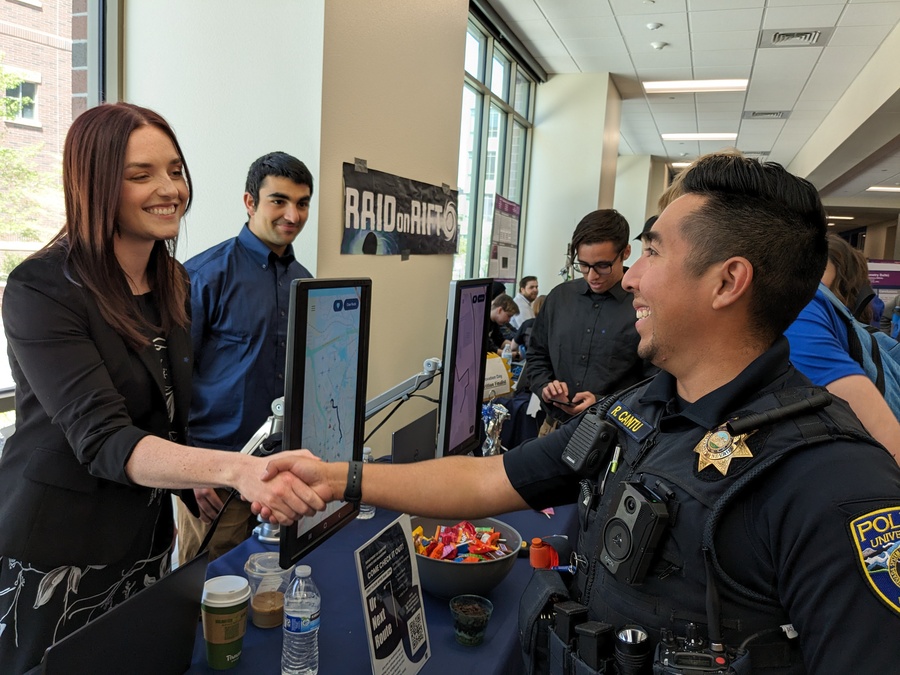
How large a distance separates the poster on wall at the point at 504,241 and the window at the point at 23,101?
14.6 feet

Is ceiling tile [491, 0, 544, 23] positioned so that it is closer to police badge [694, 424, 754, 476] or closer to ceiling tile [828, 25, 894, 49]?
ceiling tile [828, 25, 894, 49]

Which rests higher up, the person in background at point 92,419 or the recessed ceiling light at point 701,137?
the recessed ceiling light at point 701,137

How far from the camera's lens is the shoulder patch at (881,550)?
31.3 inches

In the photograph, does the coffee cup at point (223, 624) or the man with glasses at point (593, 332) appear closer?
the coffee cup at point (223, 624)

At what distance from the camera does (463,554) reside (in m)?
1.48

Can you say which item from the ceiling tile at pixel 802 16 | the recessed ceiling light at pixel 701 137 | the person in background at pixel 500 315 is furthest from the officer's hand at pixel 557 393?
the recessed ceiling light at pixel 701 137

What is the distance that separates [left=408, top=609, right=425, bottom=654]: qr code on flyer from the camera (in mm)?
1173

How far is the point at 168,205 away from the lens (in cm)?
147

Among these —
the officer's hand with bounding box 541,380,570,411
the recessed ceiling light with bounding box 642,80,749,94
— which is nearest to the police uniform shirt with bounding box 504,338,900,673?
the officer's hand with bounding box 541,380,570,411

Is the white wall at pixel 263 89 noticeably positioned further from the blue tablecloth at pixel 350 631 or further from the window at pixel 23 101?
the blue tablecloth at pixel 350 631

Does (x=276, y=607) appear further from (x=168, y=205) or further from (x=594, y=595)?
(x=168, y=205)

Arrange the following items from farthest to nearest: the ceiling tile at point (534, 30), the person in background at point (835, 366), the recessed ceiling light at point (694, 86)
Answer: the recessed ceiling light at point (694, 86)
the ceiling tile at point (534, 30)
the person in background at point (835, 366)

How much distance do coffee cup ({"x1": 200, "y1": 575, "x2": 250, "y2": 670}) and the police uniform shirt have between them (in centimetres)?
57

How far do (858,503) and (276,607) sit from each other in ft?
3.14
